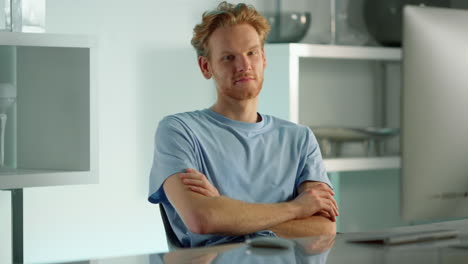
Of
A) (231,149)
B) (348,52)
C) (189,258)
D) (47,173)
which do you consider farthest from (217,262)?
(348,52)

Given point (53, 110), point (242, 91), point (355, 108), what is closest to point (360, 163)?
point (355, 108)

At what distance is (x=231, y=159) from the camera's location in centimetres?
216

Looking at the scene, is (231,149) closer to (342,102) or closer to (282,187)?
(282,187)

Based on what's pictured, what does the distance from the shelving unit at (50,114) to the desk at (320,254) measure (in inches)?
53.8

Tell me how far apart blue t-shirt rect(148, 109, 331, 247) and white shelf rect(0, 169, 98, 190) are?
58cm

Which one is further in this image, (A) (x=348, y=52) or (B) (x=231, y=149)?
(A) (x=348, y=52)

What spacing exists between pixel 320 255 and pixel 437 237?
35 cm

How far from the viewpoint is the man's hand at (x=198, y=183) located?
2012mm

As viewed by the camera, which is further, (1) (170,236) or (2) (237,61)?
(2) (237,61)

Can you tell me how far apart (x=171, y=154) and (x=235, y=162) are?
193 millimetres

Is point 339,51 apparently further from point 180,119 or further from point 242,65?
point 180,119

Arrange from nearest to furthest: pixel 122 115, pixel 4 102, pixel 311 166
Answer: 1. pixel 311 166
2. pixel 4 102
3. pixel 122 115

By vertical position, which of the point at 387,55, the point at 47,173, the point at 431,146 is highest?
the point at 387,55

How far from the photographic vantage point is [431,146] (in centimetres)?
142
